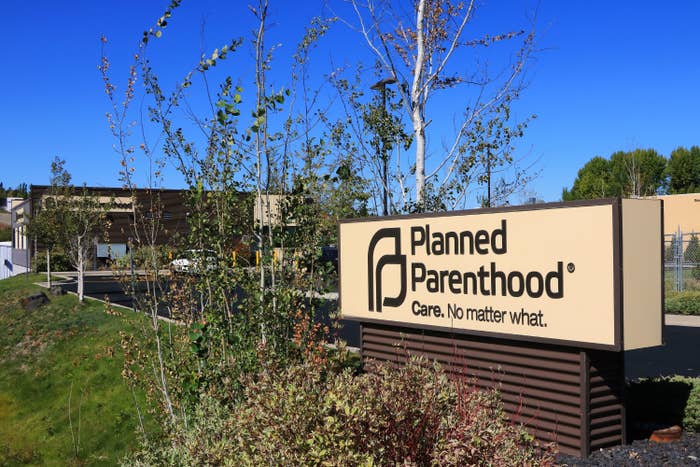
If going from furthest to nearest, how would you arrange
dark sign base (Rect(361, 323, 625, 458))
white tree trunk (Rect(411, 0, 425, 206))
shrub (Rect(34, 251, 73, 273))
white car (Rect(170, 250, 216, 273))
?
shrub (Rect(34, 251, 73, 273)) < white tree trunk (Rect(411, 0, 425, 206)) < white car (Rect(170, 250, 216, 273)) < dark sign base (Rect(361, 323, 625, 458))

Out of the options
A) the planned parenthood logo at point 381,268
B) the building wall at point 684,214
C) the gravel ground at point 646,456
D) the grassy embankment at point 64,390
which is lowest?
the grassy embankment at point 64,390

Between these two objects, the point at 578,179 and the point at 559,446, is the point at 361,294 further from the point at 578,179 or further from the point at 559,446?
the point at 578,179

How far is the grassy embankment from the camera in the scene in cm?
1372

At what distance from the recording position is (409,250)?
9.43 meters

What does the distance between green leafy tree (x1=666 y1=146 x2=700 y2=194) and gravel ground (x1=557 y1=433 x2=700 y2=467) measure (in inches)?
3021

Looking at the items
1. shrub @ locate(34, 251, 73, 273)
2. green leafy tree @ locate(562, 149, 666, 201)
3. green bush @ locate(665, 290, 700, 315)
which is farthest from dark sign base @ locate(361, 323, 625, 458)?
green leafy tree @ locate(562, 149, 666, 201)

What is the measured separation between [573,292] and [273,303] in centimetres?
333

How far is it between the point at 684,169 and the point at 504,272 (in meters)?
77.9

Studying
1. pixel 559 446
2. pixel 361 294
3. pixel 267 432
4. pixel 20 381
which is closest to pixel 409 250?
pixel 361 294

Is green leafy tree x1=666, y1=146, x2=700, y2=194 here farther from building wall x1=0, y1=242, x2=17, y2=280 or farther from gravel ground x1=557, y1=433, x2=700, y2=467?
gravel ground x1=557, y1=433, x2=700, y2=467

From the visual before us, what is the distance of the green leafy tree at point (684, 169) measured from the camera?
7669 centimetres

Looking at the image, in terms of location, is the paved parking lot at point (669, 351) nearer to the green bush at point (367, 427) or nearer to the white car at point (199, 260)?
the white car at point (199, 260)

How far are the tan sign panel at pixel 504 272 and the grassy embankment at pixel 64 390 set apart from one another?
3691 mm

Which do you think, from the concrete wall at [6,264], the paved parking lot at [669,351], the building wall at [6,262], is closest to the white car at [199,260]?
the paved parking lot at [669,351]
